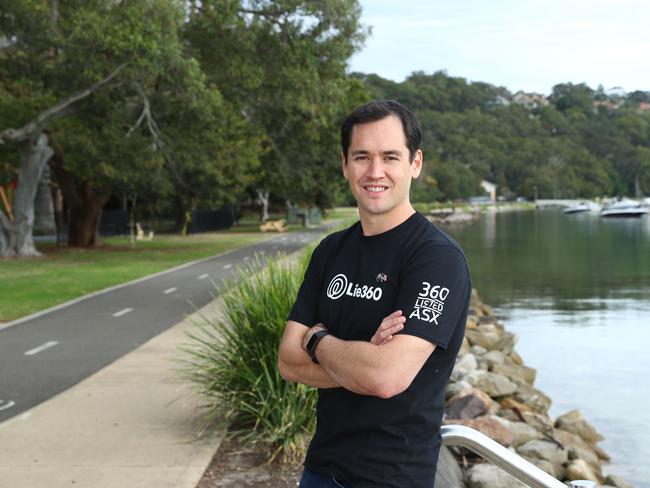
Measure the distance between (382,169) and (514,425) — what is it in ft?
22.9

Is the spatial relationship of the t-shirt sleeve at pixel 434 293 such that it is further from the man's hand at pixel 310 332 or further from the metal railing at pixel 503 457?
the metal railing at pixel 503 457

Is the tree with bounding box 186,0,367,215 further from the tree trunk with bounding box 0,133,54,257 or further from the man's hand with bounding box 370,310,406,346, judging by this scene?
the man's hand with bounding box 370,310,406,346

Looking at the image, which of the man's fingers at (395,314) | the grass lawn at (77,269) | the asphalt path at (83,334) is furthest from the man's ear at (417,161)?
the grass lawn at (77,269)

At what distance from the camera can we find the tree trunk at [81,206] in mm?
34500

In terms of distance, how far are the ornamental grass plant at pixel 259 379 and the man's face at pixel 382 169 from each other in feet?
13.1

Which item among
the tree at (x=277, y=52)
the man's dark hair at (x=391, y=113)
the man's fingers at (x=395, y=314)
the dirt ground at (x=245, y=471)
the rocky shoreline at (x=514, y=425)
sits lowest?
the rocky shoreline at (x=514, y=425)

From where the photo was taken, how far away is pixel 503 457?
3.08 m

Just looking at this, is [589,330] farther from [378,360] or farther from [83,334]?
[378,360]

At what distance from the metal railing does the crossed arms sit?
0.50 m

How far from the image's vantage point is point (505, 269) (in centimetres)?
3384

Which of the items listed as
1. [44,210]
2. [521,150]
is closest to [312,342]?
[44,210]

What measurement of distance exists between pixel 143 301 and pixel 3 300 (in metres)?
2.73

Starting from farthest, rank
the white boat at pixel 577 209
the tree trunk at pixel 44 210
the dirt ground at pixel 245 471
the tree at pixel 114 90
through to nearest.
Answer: the white boat at pixel 577 209 < the tree trunk at pixel 44 210 < the tree at pixel 114 90 < the dirt ground at pixel 245 471

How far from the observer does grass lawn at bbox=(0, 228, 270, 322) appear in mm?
17953
